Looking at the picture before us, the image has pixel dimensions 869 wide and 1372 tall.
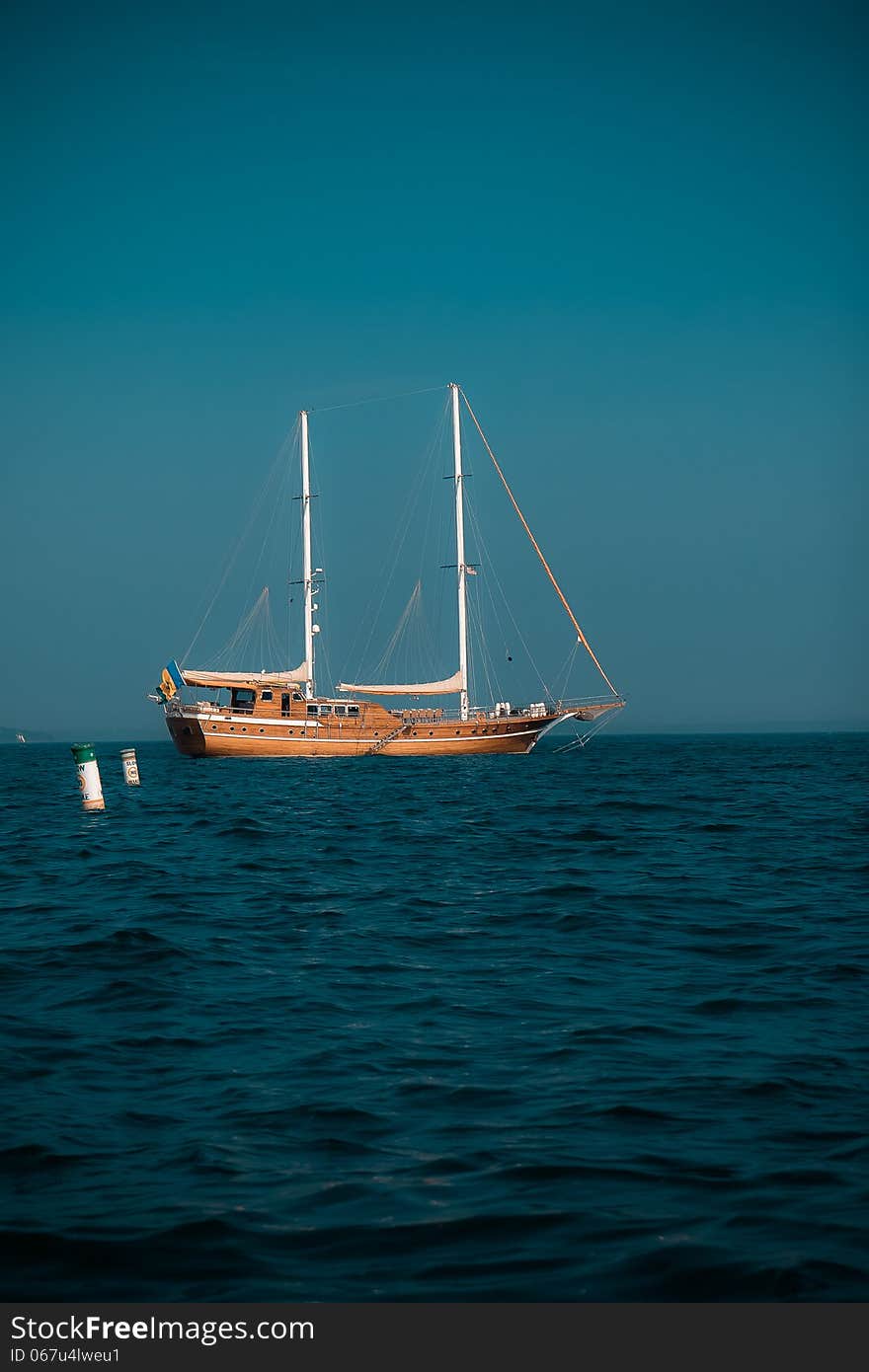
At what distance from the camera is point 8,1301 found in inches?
182

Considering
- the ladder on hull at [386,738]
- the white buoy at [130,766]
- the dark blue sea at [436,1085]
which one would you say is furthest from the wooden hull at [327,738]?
the dark blue sea at [436,1085]

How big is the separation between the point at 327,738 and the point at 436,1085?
63669mm

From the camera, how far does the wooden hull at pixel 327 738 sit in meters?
69.4

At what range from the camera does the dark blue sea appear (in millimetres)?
4980

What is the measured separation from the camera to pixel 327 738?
232ft

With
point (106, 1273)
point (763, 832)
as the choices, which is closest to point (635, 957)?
point (106, 1273)

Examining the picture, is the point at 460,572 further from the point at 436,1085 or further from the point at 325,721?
the point at 436,1085

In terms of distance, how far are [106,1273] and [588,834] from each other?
756 inches

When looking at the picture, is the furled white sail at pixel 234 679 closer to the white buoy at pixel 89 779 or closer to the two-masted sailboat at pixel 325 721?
the two-masted sailboat at pixel 325 721

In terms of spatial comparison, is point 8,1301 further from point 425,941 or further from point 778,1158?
point 425,941

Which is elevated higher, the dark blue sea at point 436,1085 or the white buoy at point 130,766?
the white buoy at point 130,766

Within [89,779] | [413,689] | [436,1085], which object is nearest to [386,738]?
[413,689]

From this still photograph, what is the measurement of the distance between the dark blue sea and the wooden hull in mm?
51711

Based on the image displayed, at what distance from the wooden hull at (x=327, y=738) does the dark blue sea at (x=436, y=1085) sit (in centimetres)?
5171
